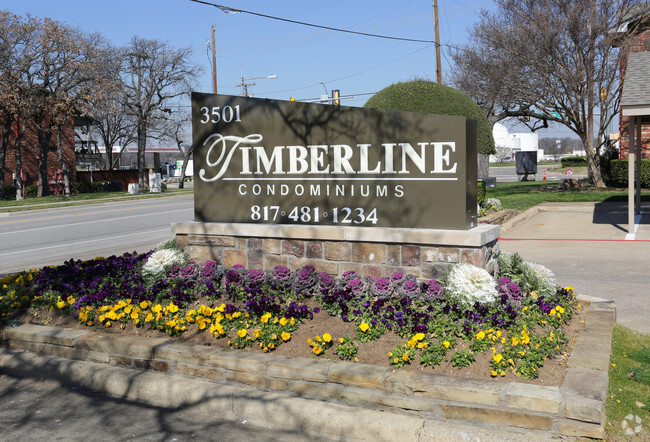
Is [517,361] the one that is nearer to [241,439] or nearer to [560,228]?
[241,439]

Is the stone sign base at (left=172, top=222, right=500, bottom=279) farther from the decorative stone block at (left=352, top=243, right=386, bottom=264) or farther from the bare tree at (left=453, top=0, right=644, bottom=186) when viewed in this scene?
the bare tree at (left=453, top=0, right=644, bottom=186)

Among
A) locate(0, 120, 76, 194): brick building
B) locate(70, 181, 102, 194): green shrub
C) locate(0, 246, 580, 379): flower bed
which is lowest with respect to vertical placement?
locate(0, 246, 580, 379): flower bed

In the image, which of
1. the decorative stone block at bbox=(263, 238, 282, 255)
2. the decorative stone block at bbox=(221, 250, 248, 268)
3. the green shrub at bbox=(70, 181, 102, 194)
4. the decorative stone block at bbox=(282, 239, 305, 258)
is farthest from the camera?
the green shrub at bbox=(70, 181, 102, 194)

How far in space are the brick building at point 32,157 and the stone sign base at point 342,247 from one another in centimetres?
3556

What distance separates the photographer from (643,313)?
22.9 feet

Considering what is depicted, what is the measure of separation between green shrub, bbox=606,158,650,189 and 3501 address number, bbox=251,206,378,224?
75.9ft

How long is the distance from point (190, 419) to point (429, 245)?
283 centimetres

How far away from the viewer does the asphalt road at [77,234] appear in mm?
12500

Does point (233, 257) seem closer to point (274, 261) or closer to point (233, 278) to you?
point (274, 261)

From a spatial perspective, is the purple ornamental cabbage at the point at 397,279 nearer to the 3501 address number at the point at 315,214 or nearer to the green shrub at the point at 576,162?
the 3501 address number at the point at 315,214

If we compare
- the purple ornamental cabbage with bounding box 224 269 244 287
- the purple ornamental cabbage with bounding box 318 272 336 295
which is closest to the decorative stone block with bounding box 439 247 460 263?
the purple ornamental cabbage with bounding box 318 272 336 295

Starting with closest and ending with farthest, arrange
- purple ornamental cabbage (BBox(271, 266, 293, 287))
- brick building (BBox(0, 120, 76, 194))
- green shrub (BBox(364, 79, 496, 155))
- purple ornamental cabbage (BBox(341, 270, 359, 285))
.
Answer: purple ornamental cabbage (BBox(341, 270, 359, 285))
purple ornamental cabbage (BBox(271, 266, 293, 287))
green shrub (BBox(364, 79, 496, 155))
brick building (BBox(0, 120, 76, 194))

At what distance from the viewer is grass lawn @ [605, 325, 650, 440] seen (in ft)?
13.3

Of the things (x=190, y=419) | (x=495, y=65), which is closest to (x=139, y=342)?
(x=190, y=419)
